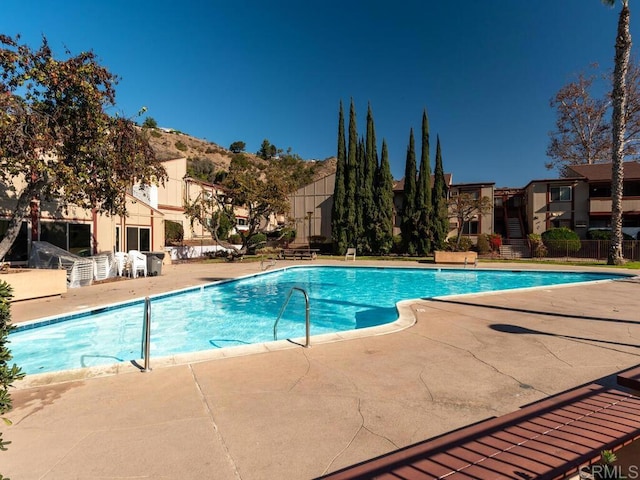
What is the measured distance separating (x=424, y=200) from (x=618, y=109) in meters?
12.5

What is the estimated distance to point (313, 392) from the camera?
387cm

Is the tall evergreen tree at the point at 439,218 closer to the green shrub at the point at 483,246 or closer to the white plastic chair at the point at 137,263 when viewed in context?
the green shrub at the point at 483,246

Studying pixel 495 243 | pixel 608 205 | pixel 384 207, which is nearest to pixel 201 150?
pixel 384 207

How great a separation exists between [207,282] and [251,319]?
178 inches

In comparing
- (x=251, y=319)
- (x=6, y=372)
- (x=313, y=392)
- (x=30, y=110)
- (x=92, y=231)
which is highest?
(x=30, y=110)

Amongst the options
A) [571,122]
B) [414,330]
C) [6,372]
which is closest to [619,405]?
[414,330]

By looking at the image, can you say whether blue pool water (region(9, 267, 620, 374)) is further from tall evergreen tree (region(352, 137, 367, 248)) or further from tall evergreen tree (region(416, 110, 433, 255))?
tall evergreen tree (region(352, 137, 367, 248))

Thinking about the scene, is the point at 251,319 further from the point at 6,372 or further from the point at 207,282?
the point at 6,372

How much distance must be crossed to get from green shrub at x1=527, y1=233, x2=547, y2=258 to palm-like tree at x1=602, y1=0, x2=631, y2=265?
4.66m

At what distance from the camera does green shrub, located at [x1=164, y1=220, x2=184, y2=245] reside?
90.5 ft

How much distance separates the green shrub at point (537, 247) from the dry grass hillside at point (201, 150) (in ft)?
169

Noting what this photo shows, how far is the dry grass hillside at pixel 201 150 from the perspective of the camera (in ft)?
235

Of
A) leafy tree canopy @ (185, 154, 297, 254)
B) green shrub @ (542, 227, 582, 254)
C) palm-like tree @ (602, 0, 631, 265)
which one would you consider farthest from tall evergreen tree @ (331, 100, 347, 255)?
palm-like tree @ (602, 0, 631, 265)

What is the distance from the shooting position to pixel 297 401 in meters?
3.67
